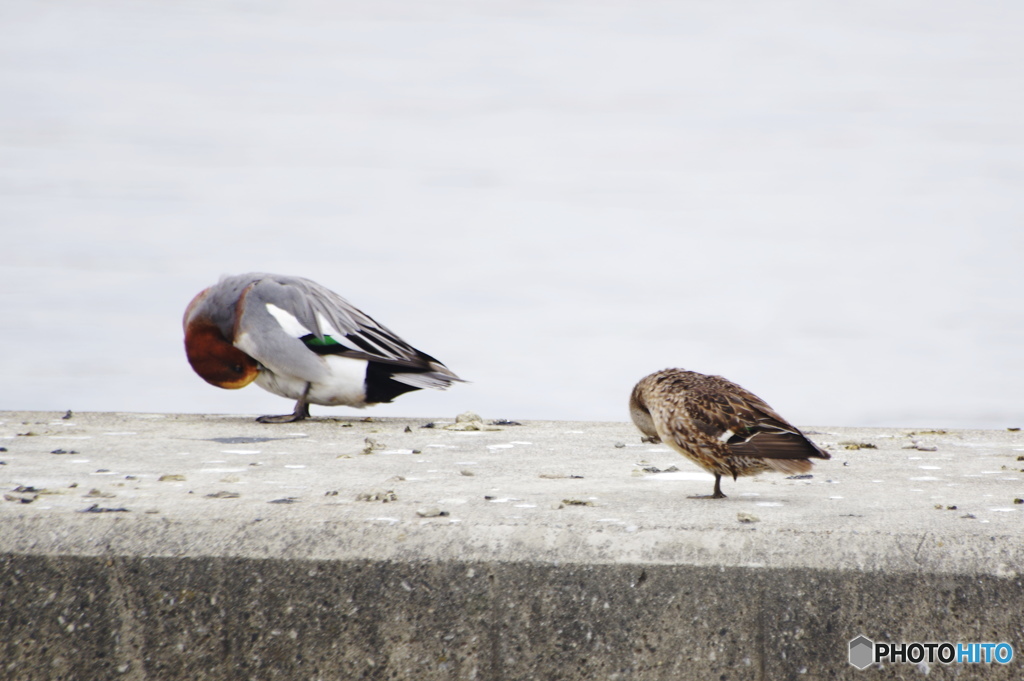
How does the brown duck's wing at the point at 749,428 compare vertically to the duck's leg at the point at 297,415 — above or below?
above

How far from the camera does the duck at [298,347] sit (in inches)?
253

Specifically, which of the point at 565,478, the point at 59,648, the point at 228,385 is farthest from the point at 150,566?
the point at 228,385

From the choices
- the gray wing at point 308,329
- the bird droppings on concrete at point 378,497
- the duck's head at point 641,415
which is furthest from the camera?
the gray wing at point 308,329

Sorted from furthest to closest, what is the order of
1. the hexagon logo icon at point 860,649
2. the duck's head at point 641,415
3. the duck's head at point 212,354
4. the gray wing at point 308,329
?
the duck's head at point 212,354 → the gray wing at point 308,329 → the duck's head at point 641,415 → the hexagon logo icon at point 860,649

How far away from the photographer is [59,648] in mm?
2824

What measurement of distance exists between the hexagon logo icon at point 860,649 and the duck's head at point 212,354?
4831 millimetres

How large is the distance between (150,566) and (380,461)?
5.86 feet

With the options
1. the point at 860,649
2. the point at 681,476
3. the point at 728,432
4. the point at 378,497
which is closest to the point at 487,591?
the point at 378,497

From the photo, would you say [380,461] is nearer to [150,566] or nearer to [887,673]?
[150,566]

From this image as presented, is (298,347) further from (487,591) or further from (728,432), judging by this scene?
(487,591)

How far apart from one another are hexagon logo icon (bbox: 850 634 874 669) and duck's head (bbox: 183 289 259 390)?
4.83 metres

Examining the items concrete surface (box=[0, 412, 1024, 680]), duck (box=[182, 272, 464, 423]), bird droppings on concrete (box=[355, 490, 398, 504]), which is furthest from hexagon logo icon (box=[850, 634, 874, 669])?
duck (box=[182, 272, 464, 423])

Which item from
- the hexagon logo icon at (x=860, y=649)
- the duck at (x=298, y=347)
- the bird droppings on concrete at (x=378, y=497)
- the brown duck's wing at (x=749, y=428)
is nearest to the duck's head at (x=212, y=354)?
the duck at (x=298, y=347)

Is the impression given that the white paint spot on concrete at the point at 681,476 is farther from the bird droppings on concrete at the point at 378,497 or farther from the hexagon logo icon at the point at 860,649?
the hexagon logo icon at the point at 860,649
